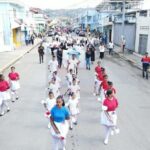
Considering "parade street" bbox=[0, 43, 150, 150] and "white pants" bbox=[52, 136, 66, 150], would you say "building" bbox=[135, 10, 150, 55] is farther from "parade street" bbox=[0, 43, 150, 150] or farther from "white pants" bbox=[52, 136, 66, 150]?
"white pants" bbox=[52, 136, 66, 150]

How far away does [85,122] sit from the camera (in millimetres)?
10914

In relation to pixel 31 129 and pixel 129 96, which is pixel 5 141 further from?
pixel 129 96

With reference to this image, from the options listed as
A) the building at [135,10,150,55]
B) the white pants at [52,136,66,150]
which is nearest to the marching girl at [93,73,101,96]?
the white pants at [52,136,66,150]

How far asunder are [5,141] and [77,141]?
220 cm

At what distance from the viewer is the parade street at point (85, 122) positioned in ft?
29.8

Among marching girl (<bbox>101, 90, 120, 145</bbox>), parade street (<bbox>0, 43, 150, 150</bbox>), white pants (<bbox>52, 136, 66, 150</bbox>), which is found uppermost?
marching girl (<bbox>101, 90, 120, 145</bbox>)

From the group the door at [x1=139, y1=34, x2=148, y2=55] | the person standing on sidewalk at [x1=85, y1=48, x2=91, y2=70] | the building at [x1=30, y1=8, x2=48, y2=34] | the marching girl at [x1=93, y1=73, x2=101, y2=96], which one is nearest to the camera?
the marching girl at [x1=93, y1=73, x2=101, y2=96]

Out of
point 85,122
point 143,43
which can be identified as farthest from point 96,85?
point 143,43

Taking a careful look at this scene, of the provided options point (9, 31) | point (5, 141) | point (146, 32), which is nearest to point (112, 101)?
point (5, 141)

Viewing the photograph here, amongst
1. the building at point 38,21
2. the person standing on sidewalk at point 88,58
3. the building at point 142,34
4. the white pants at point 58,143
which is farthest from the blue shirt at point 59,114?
the building at point 38,21

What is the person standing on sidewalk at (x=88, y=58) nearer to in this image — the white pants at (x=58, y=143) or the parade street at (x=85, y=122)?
the parade street at (x=85, y=122)

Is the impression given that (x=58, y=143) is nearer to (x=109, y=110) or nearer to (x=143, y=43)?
(x=109, y=110)

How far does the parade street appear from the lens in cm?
909

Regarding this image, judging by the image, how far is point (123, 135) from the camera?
9781mm
